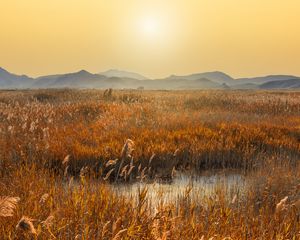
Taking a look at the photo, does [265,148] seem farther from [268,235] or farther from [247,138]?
[268,235]

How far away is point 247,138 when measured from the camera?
30.2ft

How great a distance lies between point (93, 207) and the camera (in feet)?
13.0

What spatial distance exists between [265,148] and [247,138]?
51 centimetres

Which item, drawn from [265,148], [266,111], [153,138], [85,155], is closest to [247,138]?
[265,148]

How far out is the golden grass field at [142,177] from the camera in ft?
11.6

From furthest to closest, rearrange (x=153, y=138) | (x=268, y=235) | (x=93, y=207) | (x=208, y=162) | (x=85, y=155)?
(x=153, y=138) < (x=208, y=162) < (x=85, y=155) < (x=93, y=207) < (x=268, y=235)

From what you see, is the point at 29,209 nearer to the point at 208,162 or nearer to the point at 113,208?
the point at 113,208

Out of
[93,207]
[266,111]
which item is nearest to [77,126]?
[93,207]

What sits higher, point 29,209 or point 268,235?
point 29,209

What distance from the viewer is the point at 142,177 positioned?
4.29 meters

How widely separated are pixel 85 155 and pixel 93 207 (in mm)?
3396

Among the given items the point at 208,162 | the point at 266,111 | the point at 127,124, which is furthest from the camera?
the point at 266,111

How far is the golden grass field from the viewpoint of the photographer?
11.6 ft

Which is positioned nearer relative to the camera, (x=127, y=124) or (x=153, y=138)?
(x=153, y=138)
